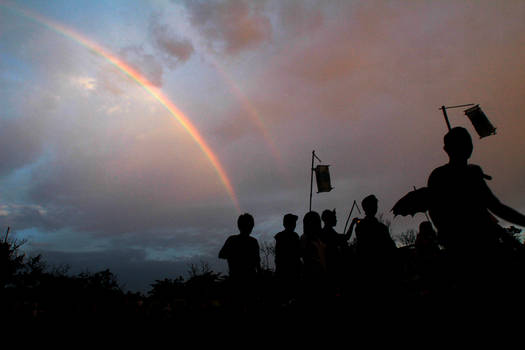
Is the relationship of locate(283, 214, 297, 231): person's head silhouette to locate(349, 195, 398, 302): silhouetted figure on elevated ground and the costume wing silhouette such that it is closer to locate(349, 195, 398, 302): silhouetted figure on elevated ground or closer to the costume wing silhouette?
locate(349, 195, 398, 302): silhouetted figure on elevated ground

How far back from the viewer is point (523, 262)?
169 cm

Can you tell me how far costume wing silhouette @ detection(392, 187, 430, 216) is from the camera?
6.73 feet

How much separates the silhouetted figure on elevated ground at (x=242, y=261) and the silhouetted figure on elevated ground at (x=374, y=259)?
176 cm

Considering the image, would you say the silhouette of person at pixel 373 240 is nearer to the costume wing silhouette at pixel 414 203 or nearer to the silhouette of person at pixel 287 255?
the silhouette of person at pixel 287 255

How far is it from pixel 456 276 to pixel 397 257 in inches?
85.9

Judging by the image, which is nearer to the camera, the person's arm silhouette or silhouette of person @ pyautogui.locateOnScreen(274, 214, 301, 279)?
the person's arm silhouette

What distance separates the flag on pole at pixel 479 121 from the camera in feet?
48.8

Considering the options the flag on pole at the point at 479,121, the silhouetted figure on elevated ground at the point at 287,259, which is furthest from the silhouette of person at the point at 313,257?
the flag on pole at the point at 479,121

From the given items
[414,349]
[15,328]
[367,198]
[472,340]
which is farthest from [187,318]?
[367,198]

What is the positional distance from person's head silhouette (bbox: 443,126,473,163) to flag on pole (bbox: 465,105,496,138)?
15807mm

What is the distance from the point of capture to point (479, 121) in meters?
15.0

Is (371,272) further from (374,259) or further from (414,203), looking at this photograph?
(414,203)

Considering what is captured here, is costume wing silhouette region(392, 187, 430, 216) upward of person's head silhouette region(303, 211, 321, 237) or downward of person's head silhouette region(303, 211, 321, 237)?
downward

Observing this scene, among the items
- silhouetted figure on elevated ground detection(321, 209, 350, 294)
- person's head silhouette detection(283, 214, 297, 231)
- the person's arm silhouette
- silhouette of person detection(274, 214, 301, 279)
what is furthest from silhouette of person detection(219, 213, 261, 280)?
the person's arm silhouette
